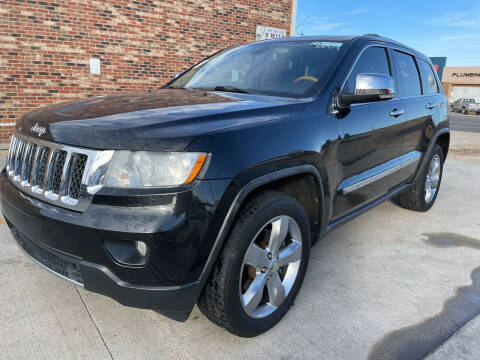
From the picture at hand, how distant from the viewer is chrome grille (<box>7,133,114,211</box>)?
5.61ft

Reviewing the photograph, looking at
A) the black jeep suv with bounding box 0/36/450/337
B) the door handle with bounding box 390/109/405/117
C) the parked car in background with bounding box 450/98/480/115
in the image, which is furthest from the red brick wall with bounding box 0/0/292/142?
the parked car in background with bounding box 450/98/480/115

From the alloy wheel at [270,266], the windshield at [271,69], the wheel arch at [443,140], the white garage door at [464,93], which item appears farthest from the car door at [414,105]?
the white garage door at [464,93]

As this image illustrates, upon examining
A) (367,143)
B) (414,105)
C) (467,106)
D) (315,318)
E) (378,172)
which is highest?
(467,106)

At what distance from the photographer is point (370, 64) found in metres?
3.14

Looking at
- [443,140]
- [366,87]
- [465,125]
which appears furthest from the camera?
[465,125]

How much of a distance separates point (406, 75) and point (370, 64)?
944 mm

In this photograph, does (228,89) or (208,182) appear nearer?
(208,182)

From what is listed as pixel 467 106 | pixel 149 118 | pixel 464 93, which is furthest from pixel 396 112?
pixel 464 93

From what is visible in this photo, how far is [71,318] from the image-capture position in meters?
2.28

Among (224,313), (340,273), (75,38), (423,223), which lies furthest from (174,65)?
(224,313)

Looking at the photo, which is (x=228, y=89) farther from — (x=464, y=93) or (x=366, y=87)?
(x=464, y=93)

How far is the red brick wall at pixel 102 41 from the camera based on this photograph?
755cm

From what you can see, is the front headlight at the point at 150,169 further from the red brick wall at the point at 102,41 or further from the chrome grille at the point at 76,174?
the red brick wall at the point at 102,41

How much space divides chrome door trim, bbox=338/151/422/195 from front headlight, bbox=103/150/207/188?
1338 millimetres
